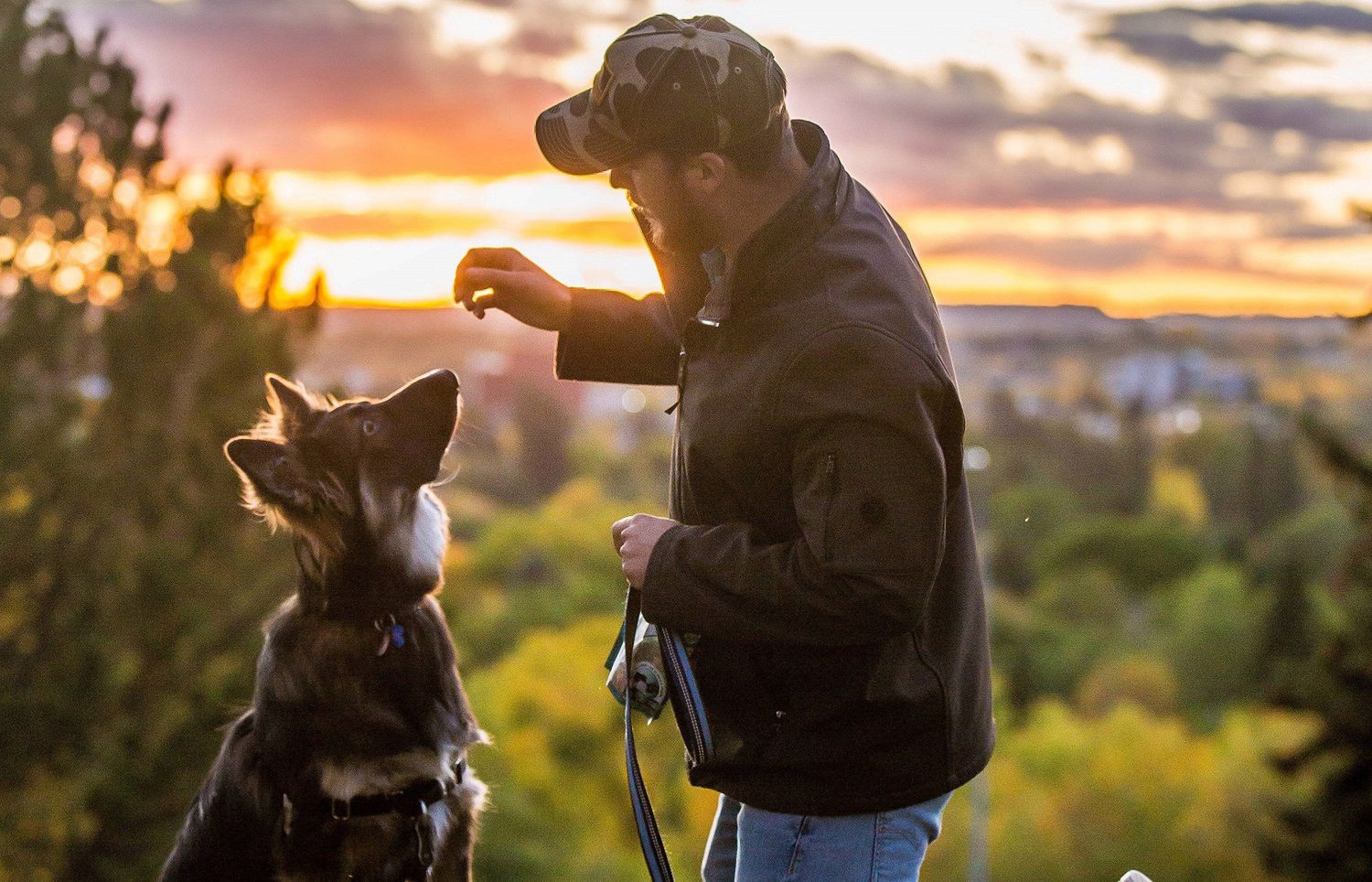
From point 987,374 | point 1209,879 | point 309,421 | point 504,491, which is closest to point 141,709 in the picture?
point 309,421

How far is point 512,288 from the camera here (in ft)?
12.3

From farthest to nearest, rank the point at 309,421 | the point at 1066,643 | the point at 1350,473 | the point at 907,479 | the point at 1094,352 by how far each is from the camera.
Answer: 1. the point at 1094,352
2. the point at 1066,643
3. the point at 1350,473
4. the point at 309,421
5. the point at 907,479

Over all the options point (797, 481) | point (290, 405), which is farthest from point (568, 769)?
point (797, 481)

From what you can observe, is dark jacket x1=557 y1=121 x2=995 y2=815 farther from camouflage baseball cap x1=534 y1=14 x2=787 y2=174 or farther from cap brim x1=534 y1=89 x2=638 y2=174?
cap brim x1=534 y1=89 x2=638 y2=174

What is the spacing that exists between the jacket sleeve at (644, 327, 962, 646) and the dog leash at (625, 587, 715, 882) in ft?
0.87

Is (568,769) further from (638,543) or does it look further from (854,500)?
(854,500)

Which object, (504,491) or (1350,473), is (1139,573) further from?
(1350,473)

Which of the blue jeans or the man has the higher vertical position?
the man

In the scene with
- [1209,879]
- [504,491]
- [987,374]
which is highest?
[987,374]

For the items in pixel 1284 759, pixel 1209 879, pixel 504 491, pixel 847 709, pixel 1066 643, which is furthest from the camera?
pixel 504 491

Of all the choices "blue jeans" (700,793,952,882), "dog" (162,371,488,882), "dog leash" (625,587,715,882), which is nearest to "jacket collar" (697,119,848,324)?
"dog leash" (625,587,715,882)

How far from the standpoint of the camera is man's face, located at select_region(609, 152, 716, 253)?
300 cm

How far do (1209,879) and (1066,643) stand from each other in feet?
62.7

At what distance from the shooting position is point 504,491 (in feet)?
288
